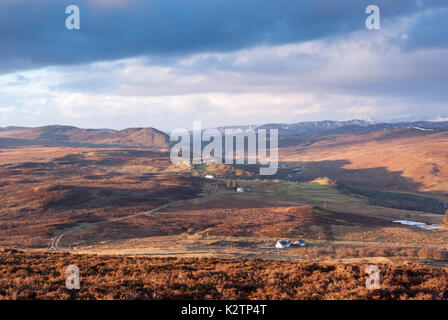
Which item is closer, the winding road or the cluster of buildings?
the cluster of buildings

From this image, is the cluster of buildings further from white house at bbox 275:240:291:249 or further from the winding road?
the winding road

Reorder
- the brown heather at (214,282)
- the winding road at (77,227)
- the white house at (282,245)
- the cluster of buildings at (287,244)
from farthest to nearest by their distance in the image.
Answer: the winding road at (77,227) → the cluster of buildings at (287,244) → the white house at (282,245) → the brown heather at (214,282)

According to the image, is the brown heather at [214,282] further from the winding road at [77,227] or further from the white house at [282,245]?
the winding road at [77,227]

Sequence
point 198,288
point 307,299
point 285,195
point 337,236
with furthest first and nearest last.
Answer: point 285,195 → point 337,236 → point 198,288 → point 307,299

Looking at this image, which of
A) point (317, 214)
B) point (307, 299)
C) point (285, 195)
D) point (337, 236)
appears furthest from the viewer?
point (285, 195)

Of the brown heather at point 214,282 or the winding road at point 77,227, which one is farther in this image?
the winding road at point 77,227

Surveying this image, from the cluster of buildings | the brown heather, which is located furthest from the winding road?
the cluster of buildings

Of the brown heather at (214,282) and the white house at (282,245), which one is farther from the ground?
the brown heather at (214,282)

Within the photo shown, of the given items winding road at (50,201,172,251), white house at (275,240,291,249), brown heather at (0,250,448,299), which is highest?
brown heather at (0,250,448,299)

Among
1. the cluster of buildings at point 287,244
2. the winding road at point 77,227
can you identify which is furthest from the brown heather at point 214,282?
the winding road at point 77,227
